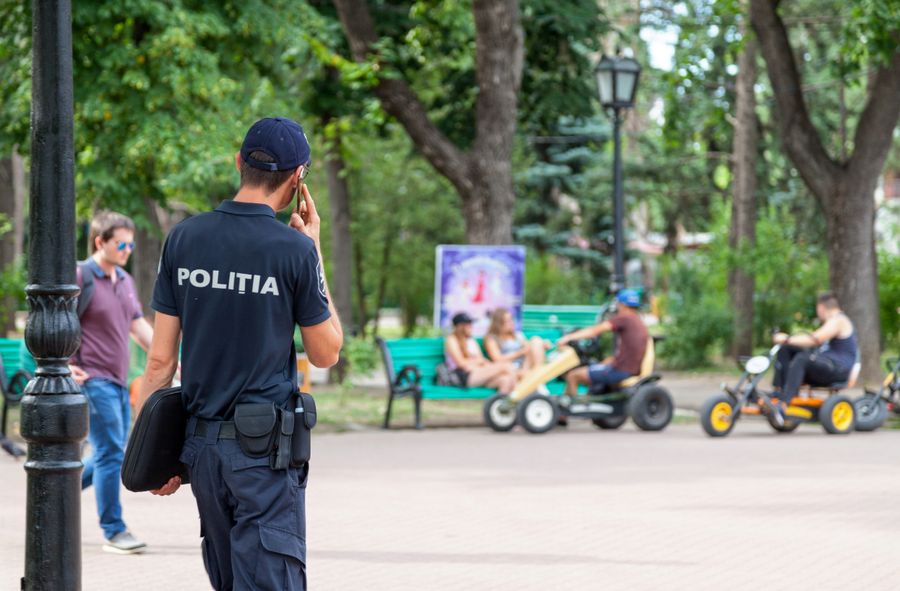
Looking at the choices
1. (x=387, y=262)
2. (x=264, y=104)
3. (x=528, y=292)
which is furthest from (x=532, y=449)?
(x=387, y=262)

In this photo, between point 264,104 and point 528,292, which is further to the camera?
point 528,292

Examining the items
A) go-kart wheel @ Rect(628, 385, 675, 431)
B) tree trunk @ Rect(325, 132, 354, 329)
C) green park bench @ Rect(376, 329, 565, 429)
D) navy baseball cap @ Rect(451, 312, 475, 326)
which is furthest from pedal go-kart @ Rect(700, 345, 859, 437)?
tree trunk @ Rect(325, 132, 354, 329)

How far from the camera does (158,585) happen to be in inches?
257

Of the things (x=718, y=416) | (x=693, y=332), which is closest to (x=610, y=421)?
(x=718, y=416)

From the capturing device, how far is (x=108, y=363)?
743 centimetres

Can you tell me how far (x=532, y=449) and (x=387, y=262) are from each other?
1935 centimetres

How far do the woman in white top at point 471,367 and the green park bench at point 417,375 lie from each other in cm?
11

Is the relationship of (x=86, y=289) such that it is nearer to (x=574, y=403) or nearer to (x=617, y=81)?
(x=574, y=403)

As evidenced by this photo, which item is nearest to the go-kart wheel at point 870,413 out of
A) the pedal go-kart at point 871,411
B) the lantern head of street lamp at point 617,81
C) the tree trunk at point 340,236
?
the pedal go-kart at point 871,411

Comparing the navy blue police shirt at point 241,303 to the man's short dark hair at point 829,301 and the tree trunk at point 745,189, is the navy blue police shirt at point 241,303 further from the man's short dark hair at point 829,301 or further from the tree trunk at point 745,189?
the tree trunk at point 745,189

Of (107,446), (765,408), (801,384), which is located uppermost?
(107,446)

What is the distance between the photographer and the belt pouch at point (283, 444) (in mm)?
3891

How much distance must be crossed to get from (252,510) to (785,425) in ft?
36.5

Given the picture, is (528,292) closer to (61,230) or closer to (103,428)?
(103,428)
